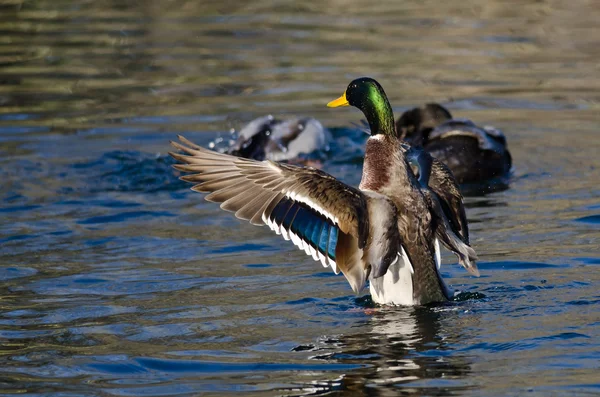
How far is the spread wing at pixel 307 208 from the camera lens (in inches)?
236

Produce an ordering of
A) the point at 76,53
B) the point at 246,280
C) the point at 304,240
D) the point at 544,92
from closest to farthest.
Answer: the point at 304,240 → the point at 246,280 → the point at 544,92 → the point at 76,53

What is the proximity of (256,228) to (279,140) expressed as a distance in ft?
7.46

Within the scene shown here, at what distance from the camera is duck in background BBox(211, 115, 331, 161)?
10.5m

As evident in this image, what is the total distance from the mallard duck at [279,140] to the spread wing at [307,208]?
428cm

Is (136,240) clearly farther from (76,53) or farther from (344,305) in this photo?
(76,53)

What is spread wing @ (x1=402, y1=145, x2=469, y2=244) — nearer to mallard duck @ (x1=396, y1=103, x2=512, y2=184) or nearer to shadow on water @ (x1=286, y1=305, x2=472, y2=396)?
shadow on water @ (x1=286, y1=305, x2=472, y2=396)

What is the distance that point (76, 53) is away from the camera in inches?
595

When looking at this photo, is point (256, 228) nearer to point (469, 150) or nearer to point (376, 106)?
point (376, 106)

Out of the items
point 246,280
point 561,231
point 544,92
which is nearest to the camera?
point 246,280

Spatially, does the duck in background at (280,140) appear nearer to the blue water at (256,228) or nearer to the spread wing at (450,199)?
the blue water at (256,228)

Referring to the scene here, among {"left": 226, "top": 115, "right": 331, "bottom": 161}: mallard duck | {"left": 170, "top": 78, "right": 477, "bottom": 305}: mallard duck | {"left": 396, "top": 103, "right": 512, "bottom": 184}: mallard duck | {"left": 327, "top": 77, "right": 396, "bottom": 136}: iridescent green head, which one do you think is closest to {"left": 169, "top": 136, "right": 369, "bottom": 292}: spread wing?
{"left": 170, "top": 78, "right": 477, "bottom": 305}: mallard duck

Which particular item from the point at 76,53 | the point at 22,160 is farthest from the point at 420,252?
the point at 76,53

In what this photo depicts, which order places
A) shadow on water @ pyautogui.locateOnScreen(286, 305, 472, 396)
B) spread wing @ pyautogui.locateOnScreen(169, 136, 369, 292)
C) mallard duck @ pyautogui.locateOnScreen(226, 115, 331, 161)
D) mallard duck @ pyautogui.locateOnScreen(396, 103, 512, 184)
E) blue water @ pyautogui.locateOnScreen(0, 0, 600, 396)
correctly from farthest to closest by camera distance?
mallard duck @ pyautogui.locateOnScreen(226, 115, 331, 161)
mallard duck @ pyautogui.locateOnScreen(396, 103, 512, 184)
spread wing @ pyautogui.locateOnScreen(169, 136, 369, 292)
blue water @ pyautogui.locateOnScreen(0, 0, 600, 396)
shadow on water @ pyautogui.locateOnScreen(286, 305, 472, 396)

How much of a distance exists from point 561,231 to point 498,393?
126 inches
